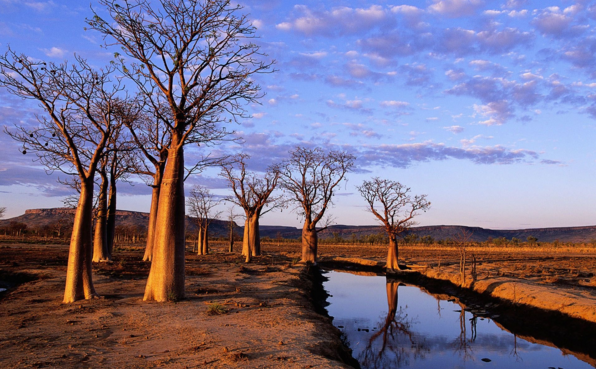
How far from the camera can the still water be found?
329 inches

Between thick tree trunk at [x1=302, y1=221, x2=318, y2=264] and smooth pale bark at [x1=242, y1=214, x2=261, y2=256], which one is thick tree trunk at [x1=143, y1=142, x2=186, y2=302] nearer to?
smooth pale bark at [x1=242, y1=214, x2=261, y2=256]

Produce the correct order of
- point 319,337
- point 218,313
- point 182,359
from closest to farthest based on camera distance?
point 182,359, point 319,337, point 218,313

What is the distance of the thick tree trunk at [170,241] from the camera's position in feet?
30.4

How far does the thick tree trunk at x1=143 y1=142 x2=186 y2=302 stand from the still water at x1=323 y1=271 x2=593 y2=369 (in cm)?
411

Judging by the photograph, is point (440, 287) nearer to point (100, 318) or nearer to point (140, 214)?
point (100, 318)

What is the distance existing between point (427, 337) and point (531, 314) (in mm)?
3504

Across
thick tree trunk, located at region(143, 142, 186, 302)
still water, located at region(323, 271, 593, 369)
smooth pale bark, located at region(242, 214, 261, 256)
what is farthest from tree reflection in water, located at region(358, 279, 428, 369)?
smooth pale bark, located at region(242, 214, 261, 256)

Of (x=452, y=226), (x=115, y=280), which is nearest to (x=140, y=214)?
(x=452, y=226)

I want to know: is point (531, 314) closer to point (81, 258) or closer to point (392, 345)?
point (392, 345)

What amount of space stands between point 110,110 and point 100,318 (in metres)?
4.79

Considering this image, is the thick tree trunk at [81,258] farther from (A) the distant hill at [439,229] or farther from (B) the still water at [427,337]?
(A) the distant hill at [439,229]

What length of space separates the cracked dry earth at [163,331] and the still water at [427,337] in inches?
53.1

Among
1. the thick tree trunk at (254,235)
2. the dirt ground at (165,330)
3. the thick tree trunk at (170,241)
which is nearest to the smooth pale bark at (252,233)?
the thick tree trunk at (254,235)

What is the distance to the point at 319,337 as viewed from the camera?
23.8 feet
